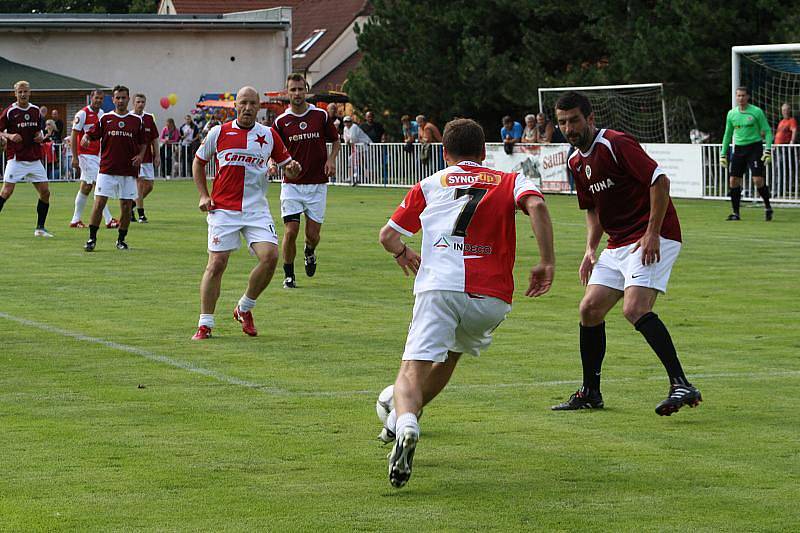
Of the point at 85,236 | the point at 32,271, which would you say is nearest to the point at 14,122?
the point at 85,236

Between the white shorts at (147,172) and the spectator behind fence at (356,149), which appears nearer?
the white shorts at (147,172)

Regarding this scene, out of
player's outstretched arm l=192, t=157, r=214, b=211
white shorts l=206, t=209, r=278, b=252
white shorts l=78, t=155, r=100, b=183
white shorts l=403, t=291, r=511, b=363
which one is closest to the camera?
white shorts l=403, t=291, r=511, b=363

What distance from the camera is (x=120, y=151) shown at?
803 inches

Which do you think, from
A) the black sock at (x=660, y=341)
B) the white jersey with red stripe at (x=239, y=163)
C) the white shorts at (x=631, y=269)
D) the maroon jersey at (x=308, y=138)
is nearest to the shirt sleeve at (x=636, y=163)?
the white shorts at (x=631, y=269)

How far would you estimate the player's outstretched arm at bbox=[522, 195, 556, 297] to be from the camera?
7.16m

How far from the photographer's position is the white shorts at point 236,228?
11.9 m

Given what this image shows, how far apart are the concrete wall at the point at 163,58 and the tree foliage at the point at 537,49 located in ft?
31.3

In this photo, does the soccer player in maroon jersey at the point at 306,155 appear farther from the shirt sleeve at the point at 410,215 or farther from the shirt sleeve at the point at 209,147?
the shirt sleeve at the point at 410,215

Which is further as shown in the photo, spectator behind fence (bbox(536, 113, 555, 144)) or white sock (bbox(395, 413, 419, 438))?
spectator behind fence (bbox(536, 113, 555, 144))

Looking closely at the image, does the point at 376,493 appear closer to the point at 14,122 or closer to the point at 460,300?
the point at 460,300

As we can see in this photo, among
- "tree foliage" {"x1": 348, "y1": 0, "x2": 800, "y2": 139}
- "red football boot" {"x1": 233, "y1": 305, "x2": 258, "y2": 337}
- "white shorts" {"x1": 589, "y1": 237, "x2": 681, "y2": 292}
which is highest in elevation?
"tree foliage" {"x1": 348, "y1": 0, "x2": 800, "y2": 139}

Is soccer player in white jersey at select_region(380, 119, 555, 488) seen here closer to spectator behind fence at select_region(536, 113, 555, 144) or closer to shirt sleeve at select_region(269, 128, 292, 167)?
shirt sleeve at select_region(269, 128, 292, 167)

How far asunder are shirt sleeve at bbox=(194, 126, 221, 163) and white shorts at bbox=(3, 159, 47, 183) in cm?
1037

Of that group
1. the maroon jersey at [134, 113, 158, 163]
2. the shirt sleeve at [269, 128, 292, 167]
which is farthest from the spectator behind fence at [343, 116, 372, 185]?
the shirt sleeve at [269, 128, 292, 167]
